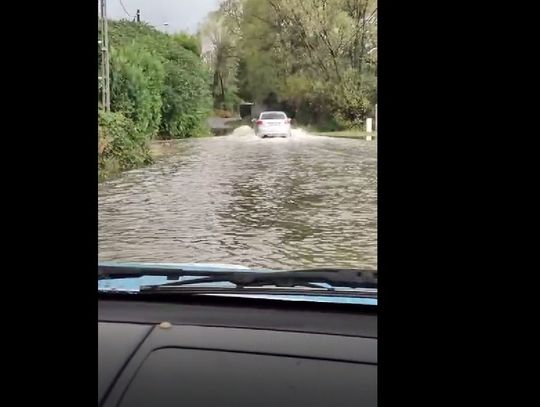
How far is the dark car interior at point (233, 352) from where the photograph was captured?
1.89 meters

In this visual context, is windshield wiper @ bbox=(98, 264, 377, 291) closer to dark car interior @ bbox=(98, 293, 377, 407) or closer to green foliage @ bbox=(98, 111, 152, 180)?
dark car interior @ bbox=(98, 293, 377, 407)

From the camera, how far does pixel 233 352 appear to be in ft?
6.72

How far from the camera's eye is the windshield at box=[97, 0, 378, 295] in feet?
11.0

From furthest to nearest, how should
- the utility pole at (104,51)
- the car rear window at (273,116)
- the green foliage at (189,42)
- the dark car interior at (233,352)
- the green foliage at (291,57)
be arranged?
the green foliage at (189,42), the car rear window at (273,116), the green foliage at (291,57), the dark car interior at (233,352), the utility pole at (104,51)

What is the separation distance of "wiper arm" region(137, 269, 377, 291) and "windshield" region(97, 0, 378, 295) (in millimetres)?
444

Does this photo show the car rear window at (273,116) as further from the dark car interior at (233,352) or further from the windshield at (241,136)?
the dark car interior at (233,352)

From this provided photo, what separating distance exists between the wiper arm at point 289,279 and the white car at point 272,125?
1687 mm

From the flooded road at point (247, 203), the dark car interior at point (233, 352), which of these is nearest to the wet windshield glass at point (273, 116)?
the flooded road at point (247, 203)

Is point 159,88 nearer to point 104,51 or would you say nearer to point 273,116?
point 273,116

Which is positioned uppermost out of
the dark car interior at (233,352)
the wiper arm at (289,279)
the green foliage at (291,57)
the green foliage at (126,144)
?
the green foliage at (291,57)
